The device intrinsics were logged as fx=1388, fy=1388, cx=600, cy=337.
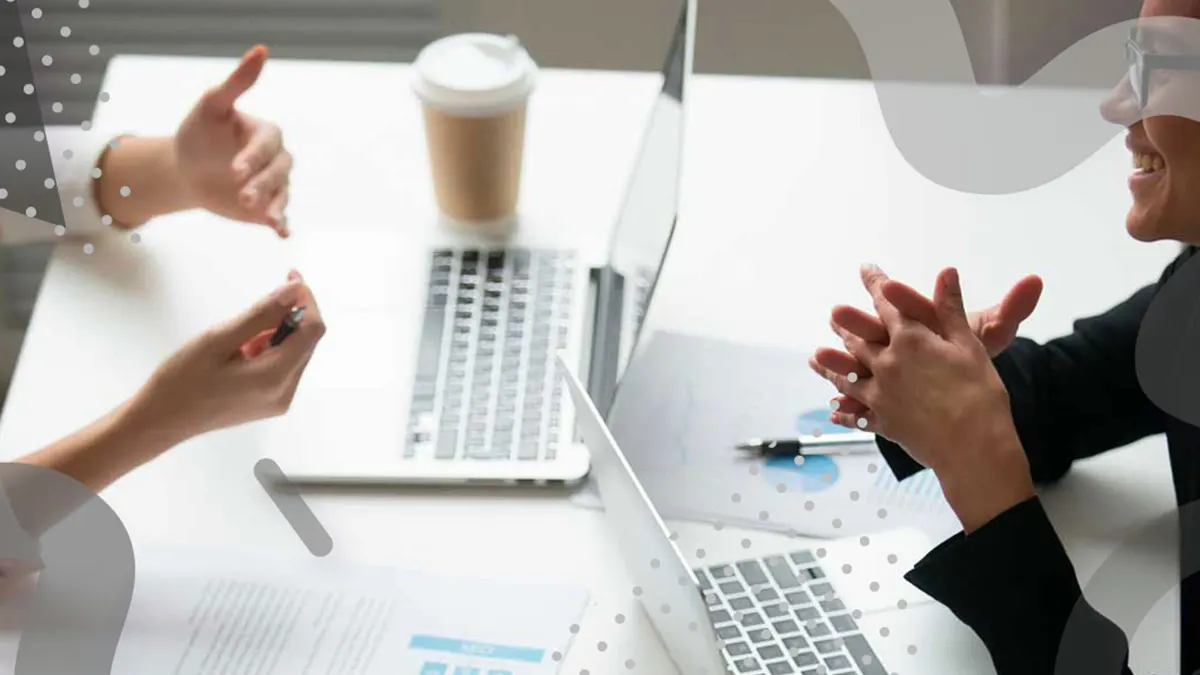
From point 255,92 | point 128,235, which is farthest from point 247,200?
point 255,92

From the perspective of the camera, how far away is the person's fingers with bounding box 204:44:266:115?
99cm

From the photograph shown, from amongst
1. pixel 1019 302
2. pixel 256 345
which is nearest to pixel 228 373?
pixel 256 345

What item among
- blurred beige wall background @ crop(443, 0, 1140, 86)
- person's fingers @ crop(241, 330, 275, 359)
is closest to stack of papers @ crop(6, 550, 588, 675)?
person's fingers @ crop(241, 330, 275, 359)

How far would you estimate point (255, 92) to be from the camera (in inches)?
45.4

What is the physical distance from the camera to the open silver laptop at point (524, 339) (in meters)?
0.84

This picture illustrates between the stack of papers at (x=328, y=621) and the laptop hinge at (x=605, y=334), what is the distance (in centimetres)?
16

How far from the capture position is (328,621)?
751mm

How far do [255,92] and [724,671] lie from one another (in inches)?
28.0

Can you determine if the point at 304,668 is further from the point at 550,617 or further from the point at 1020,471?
the point at 1020,471

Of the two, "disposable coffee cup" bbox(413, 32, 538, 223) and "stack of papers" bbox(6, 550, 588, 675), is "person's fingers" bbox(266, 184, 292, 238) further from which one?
"stack of papers" bbox(6, 550, 588, 675)

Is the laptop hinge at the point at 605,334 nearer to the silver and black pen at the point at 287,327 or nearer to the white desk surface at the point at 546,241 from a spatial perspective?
the white desk surface at the point at 546,241
